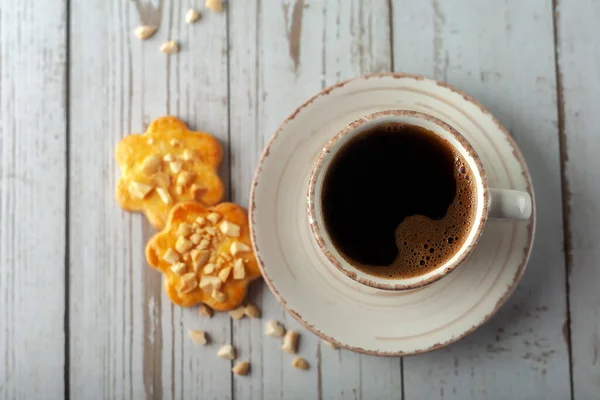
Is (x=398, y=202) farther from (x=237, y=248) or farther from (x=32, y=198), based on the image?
(x=32, y=198)

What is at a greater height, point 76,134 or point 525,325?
point 76,134

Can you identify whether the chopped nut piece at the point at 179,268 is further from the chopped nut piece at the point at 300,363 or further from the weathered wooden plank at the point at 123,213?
the chopped nut piece at the point at 300,363

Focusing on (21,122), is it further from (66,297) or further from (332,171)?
(332,171)

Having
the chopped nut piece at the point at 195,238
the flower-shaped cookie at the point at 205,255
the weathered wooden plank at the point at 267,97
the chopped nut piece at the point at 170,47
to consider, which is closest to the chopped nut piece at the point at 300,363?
the weathered wooden plank at the point at 267,97

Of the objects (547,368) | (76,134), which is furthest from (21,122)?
(547,368)

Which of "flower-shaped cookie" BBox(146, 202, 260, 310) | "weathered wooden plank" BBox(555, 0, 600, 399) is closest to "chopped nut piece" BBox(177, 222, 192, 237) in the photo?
"flower-shaped cookie" BBox(146, 202, 260, 310)

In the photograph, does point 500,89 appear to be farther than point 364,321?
Yes

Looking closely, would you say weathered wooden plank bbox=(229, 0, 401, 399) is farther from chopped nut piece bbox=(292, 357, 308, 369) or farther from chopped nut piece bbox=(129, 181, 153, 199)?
chopped nut piece bbox=(129, 181, 153, 199)

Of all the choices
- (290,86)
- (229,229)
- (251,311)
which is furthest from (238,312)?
(290,86)
